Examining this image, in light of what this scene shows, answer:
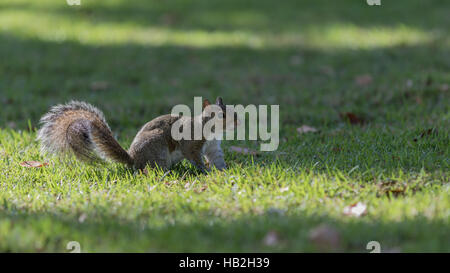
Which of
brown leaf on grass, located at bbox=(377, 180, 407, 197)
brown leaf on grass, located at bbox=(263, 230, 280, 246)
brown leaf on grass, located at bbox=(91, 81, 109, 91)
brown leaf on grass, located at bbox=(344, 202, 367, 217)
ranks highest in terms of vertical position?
brown leaf on grass, located at bbox=(91, 81, 109, 91)

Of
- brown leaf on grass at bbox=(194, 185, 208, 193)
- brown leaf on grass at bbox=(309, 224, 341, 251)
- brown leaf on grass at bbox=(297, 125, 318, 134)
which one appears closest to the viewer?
brown leaf on grass at bbox=(309, 224, 341, 251)

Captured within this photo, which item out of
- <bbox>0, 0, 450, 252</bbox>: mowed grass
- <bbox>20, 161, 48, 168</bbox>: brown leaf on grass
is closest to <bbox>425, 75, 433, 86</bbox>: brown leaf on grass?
<bbox>0, 0, 450, 252</bbox>: mowed grass

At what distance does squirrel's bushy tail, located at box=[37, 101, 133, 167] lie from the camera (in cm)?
419

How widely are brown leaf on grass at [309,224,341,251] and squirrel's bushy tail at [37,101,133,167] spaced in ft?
6.59

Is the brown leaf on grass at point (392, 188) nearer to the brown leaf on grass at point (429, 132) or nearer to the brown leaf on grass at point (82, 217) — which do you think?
the brown leaf on grass at point (429, 132)

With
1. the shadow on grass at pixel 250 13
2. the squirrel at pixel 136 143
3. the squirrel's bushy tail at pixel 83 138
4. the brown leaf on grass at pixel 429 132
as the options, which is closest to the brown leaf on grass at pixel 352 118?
the brown leaf on grass at pixel 429 132

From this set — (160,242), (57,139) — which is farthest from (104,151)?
(160,242)

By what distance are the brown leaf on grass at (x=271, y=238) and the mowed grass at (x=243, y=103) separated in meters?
0.01

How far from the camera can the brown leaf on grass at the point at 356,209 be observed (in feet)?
10.3

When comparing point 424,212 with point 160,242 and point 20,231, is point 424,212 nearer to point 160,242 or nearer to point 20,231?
point 160,242

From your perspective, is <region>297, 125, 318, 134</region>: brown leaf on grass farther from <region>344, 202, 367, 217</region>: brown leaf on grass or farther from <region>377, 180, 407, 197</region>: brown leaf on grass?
<region>344, 202, 367, 217</region>: brown leaf on grass

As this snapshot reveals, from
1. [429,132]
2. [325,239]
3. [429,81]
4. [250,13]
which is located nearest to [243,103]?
[429,81]

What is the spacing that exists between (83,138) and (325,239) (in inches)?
91.2

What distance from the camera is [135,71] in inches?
330
